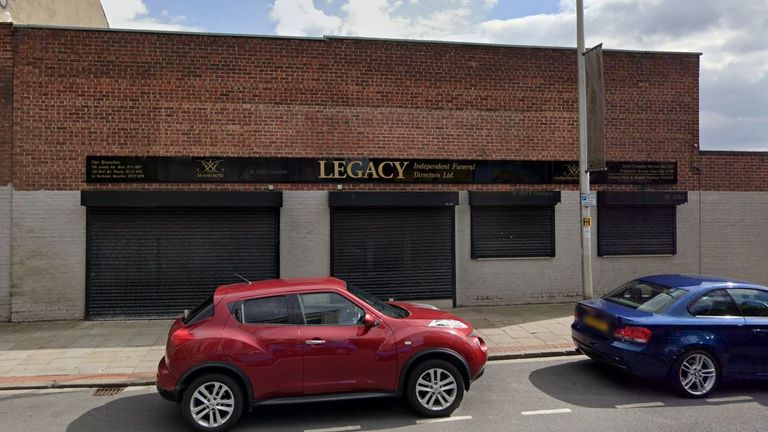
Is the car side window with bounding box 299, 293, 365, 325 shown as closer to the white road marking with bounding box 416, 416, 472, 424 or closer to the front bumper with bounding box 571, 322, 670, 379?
the white road marking with bounding box 416, 416, 472, 424

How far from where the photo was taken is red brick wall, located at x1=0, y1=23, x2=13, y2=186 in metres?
10.5

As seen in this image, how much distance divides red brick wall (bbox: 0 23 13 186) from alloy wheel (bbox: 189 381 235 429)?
26.4 feet

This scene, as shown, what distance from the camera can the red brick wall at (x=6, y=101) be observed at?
10.5m

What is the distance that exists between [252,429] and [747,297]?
20.1 feet

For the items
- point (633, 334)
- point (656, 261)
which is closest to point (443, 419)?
point (633, 334)

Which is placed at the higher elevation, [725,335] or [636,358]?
[725,335]

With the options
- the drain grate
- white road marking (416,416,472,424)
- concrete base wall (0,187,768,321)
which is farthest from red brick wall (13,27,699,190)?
white road marking (416,416,472,424)

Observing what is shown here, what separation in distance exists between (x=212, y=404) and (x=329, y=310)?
149 centimetres

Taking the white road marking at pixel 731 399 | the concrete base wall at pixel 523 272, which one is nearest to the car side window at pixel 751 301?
the white road marking at pixel 731 399

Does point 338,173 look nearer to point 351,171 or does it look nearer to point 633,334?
point 351,171

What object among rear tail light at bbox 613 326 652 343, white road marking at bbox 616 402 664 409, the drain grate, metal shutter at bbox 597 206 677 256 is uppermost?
metal shutter at bbox 597 206 677 256

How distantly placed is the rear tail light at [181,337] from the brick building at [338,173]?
5698 mm

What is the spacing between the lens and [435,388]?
18.5 ft

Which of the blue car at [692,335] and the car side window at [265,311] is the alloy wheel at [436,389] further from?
the blue car at [692,335]
